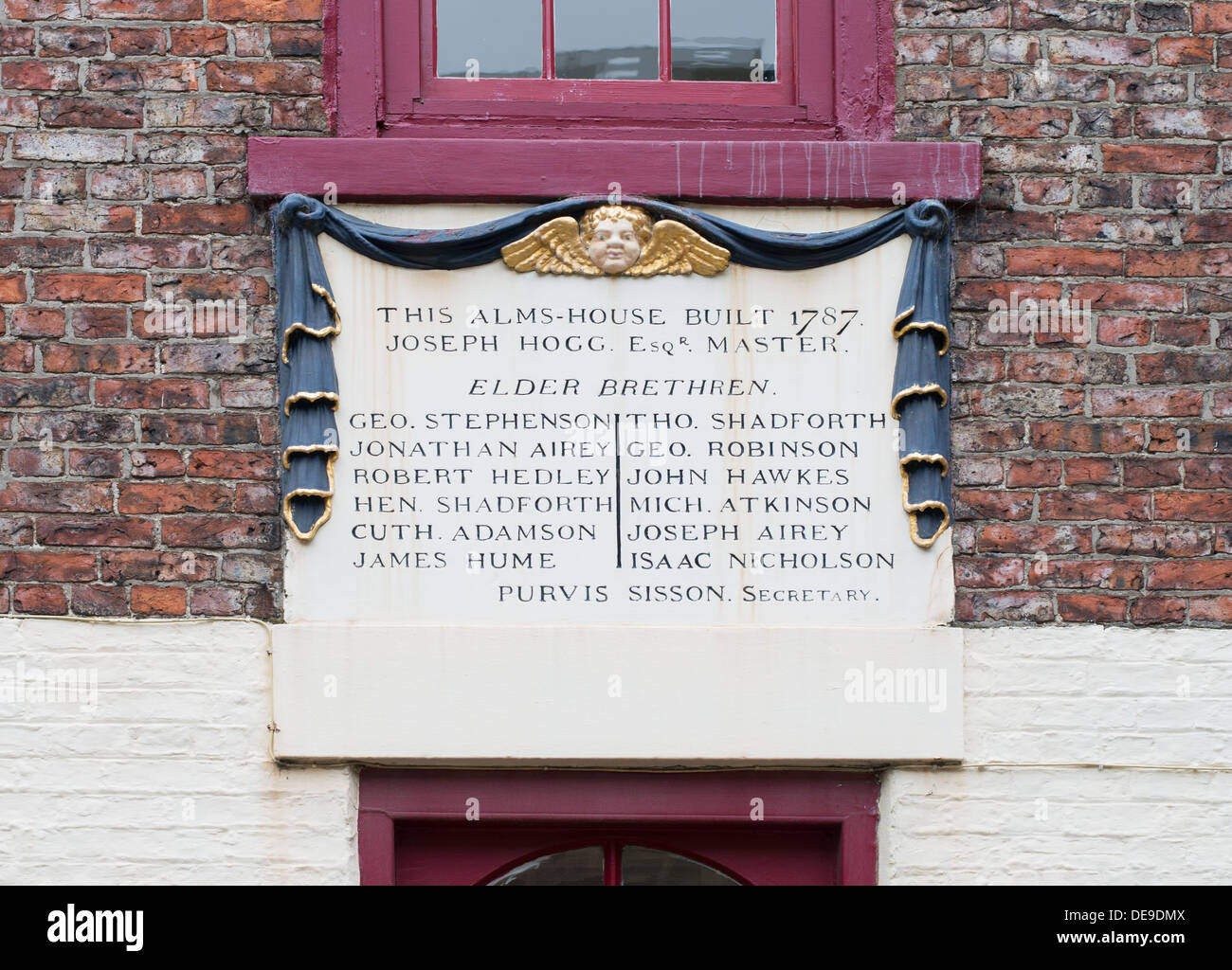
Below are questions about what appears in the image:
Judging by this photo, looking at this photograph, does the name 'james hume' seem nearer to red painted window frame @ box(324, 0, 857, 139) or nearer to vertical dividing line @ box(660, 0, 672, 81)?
red painted window frame @ box(324, 0, 857, 139)

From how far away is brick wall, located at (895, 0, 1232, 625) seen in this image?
14.1 feet

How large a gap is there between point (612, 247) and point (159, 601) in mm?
1573

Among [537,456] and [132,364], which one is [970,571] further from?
[132,364]

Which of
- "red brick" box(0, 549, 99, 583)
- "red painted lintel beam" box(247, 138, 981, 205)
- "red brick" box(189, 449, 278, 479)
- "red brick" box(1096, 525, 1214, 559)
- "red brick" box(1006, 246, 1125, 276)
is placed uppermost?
"red painted lintel beam" box(247, 138, 981, 205)

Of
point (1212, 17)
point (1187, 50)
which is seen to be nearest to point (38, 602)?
point (1187, 50)

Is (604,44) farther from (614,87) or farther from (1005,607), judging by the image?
(1005,607)

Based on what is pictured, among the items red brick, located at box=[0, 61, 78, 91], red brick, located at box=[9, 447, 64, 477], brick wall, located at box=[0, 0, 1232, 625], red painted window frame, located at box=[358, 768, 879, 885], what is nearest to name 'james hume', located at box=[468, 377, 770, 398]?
brick wall, located at box=[0, 0, 1232, 625]

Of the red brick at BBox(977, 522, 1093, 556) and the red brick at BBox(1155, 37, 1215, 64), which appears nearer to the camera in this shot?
the red brick at BBox(977, 522, 1093, 556)

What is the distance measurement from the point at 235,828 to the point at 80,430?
1.17 m

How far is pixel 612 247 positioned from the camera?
4320mm

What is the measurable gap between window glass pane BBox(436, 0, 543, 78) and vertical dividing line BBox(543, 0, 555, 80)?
0.02m

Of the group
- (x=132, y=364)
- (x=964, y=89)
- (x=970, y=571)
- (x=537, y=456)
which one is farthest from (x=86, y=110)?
(x=970, y=571)

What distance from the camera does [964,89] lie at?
443cm

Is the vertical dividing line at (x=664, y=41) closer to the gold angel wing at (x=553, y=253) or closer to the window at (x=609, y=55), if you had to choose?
the window at (x=609, y=55)
